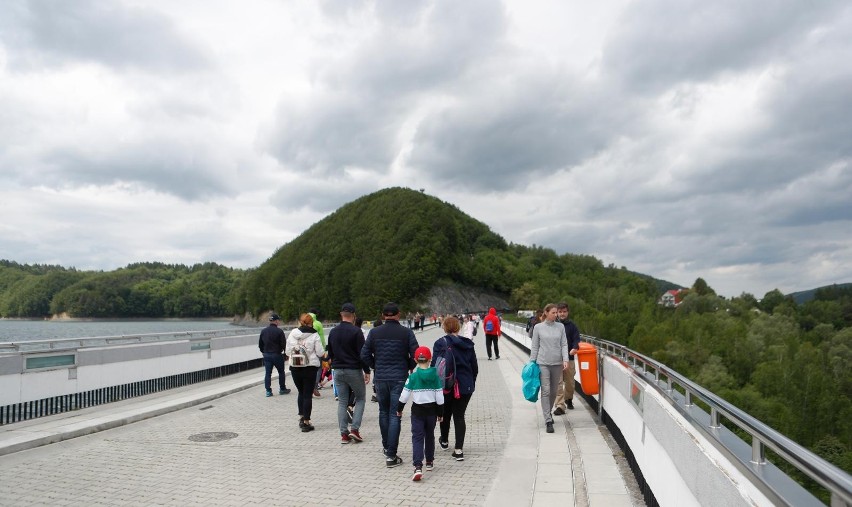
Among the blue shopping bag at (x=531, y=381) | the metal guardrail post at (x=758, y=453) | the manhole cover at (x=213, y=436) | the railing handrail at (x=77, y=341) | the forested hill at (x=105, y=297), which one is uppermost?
the forested hill at (x=105, y=297)

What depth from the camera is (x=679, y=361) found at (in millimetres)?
83438

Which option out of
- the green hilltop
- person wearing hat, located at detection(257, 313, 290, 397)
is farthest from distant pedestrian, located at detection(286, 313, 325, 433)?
the green hilltop

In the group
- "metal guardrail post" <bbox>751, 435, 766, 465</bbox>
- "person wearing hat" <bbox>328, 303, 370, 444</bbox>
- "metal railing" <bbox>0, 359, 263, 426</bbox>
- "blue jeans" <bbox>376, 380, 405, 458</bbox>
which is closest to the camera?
"metal guardrail post" <bbox>751, 435, 766, 465</bbox>

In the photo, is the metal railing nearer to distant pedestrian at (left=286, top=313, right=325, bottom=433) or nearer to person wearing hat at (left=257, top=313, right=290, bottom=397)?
person wearing hat at (left=257, top=313, right=290, bottom=397)

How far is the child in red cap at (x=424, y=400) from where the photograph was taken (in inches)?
283

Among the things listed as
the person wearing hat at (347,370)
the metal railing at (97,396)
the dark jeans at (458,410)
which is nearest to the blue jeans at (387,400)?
the dark jeans at (458,410)

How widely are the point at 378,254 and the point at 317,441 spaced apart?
487 ft

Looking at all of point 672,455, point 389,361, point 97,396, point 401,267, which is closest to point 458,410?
point 389,361

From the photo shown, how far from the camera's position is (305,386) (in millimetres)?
9969

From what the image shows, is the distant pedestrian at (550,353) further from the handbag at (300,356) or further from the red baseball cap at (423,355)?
the handbag at (300,356)

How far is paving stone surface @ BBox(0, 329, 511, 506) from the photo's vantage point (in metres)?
6.27

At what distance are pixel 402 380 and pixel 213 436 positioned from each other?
3.45 m

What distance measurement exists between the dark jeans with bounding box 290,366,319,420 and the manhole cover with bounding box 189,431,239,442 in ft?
3.49

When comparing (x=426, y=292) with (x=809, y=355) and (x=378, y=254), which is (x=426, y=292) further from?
(x=809, y=355)
